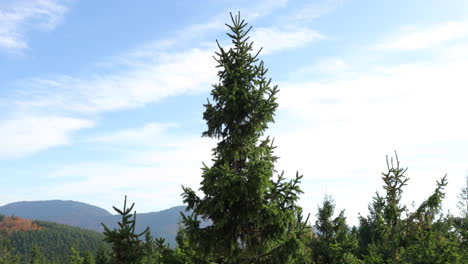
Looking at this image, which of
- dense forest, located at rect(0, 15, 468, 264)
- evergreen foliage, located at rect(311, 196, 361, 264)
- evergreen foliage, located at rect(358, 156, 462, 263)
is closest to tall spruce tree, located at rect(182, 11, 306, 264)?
dense forest, located at rect(0, 15, 468, 264)

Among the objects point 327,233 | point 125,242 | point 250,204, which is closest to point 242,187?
point 250,204

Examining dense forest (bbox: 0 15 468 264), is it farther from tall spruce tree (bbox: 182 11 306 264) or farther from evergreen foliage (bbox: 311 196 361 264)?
evergreen foliage (bbox: 311 196 361 264)

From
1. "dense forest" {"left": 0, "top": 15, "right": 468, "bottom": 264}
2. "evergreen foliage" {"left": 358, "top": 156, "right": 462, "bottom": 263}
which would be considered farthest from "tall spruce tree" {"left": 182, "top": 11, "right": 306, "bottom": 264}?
"evergreen foliage" {"left": 358, "top": 156, "right": 462, "bottom": 263}

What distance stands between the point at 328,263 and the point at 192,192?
45.7ft

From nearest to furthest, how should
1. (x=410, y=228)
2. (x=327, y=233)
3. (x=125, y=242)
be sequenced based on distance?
1. (x=125, y=242)
2. (x=410, y=228)
3. (x=327, y=233)

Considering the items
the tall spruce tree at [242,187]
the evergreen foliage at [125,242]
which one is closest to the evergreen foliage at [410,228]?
the tall spruce tree at [242,187]

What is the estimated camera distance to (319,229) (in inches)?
991

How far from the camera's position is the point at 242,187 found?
1088 cm

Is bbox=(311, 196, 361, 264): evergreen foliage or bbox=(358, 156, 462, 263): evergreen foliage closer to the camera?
bbox=(358, 156, 462, 263): evergreen foliage

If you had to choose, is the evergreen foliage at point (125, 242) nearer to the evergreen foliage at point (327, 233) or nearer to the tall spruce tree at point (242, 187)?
the tall spruce tree at point (242, 187)

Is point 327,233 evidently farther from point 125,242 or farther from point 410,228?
point 125,242

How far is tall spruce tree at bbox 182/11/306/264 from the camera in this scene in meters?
10.9

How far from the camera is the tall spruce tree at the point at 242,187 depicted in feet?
35.9

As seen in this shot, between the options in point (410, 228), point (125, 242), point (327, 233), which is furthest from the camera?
point (327, 233)
